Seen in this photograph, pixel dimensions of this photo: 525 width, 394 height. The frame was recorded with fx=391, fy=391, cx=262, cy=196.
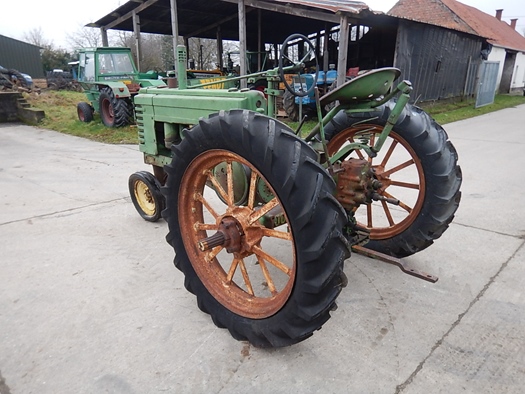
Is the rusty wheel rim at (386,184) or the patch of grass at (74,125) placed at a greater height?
the rusty wheel rim at (386,184)

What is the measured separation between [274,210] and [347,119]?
1193 millimetres

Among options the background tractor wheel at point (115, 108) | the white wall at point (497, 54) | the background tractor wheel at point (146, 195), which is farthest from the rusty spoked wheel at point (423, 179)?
the white wall at point (497, 54)

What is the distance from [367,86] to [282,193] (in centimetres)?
92

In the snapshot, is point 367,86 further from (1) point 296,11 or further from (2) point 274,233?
(1) point 296,11

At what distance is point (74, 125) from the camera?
10375mm

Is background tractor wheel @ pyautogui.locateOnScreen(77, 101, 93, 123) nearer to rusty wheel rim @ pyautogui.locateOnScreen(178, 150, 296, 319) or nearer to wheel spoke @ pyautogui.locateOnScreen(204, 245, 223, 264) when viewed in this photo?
rusty wheel rim @ pyautogui.locateOnScreen(178, 150, 296, 319)

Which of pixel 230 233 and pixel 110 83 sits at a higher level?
pixel 110 83

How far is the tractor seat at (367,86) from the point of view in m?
2.07

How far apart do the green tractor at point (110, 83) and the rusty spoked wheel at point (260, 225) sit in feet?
24.9

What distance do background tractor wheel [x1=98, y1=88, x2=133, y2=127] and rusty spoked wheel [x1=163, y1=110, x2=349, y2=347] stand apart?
24.6ft

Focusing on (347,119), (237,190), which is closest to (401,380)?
(237,190)

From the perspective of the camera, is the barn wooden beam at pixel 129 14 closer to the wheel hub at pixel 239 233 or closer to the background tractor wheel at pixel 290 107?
the background tractor wheel at pixel 290 107

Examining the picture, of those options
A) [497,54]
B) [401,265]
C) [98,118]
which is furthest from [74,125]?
[497,54]

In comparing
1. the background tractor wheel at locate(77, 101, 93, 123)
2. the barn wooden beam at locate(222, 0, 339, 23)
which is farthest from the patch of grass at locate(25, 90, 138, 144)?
the barn wooden beam at locate(222, 0, 339, 23)
